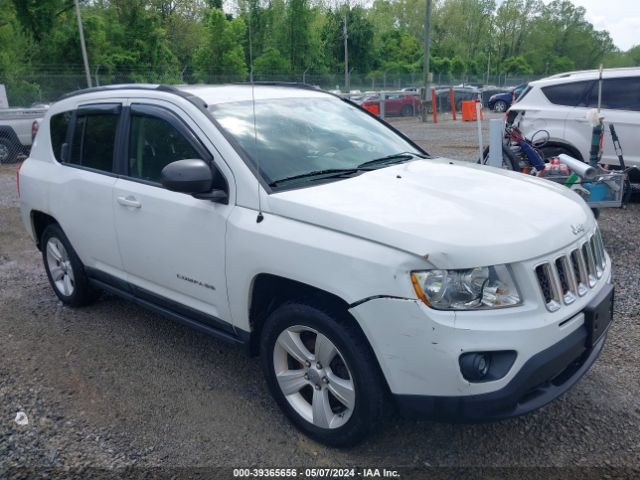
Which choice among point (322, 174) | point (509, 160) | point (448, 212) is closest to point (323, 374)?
point (448, 212)

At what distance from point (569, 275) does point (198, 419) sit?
7.16ft

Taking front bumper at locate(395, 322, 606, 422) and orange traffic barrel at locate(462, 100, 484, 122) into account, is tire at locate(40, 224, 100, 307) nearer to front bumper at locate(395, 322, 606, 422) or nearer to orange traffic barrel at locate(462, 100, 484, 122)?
front bumper at locate(395, 322, 606, 422)

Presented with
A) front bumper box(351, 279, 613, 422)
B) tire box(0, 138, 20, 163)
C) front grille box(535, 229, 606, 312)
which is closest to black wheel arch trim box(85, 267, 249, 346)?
front bumper box(351, 279, 613, 422)

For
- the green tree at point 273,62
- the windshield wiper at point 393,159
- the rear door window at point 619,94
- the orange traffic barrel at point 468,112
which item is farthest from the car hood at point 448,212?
the orange traffic barrel at point 468,112

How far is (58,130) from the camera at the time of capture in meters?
4.89

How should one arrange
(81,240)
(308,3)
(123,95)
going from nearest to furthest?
(123,95) < (81,240) < (308,3)

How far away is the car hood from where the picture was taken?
2562mm

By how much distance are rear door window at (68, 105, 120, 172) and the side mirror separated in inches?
50.0

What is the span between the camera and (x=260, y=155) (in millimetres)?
3357

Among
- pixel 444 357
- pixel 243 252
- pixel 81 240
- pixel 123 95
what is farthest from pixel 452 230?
pixel 81 240

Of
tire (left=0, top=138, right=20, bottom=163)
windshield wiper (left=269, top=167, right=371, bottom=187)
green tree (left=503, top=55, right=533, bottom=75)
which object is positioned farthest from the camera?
green tree (left=503, top=55, right=533, bottom=75)

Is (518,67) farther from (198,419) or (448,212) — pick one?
(198,419)

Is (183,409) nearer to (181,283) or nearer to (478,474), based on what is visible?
(181,283)

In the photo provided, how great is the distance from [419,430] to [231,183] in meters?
1.73
